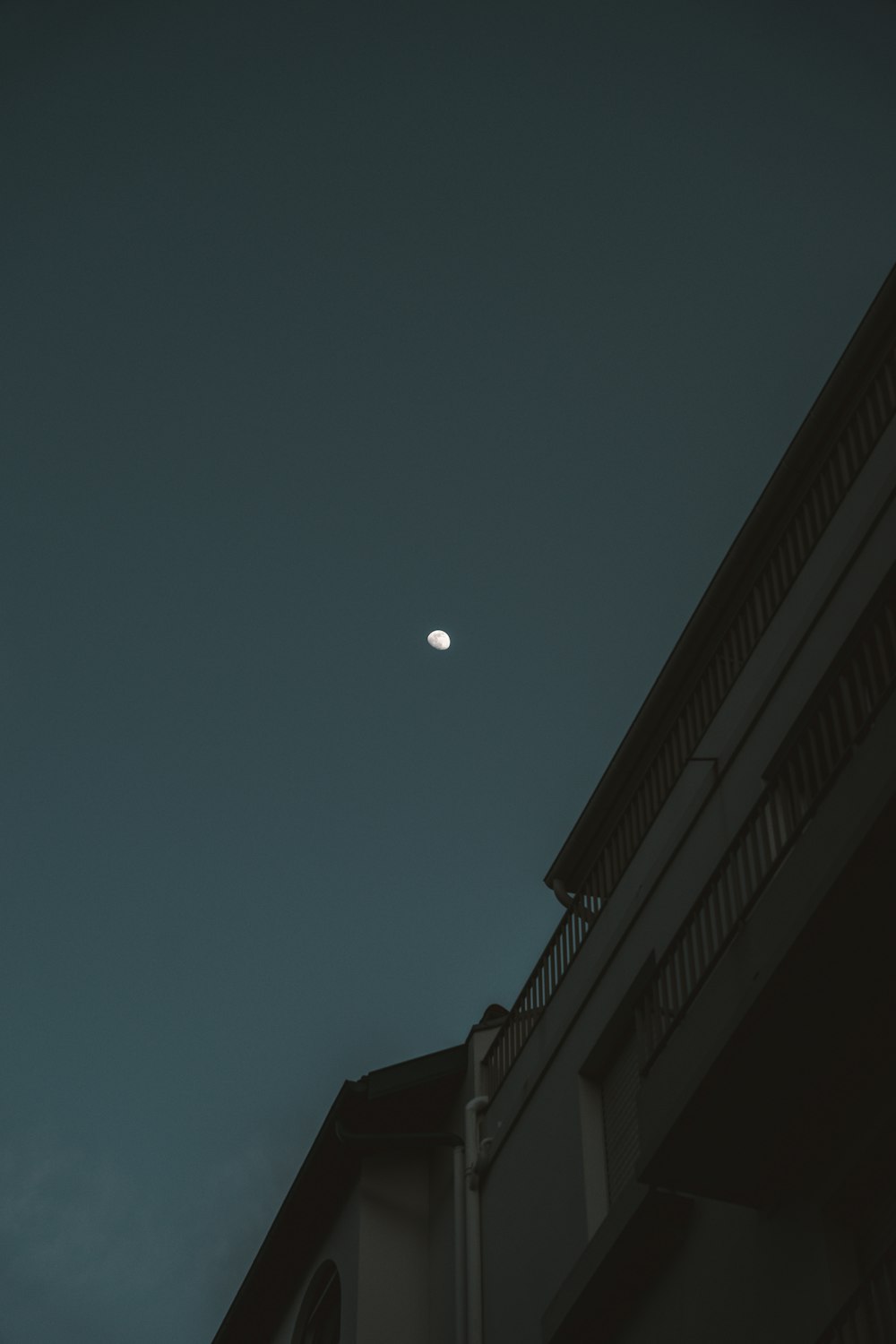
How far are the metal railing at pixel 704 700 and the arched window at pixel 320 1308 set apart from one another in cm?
334

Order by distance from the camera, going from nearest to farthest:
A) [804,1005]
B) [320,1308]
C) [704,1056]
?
[804,1005]
[704,1056]
[320,1308]

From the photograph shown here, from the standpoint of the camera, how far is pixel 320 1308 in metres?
17.9

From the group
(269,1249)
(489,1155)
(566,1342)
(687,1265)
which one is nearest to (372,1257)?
(489,1155)

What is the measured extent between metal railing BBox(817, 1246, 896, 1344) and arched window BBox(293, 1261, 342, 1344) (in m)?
9.96

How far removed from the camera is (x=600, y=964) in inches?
580

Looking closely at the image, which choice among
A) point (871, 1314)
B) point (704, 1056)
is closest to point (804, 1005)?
point (704, 1056)

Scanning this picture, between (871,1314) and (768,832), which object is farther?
(768,832)

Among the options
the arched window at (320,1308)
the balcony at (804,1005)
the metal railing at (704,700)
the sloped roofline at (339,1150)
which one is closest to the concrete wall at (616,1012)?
the metal railing at (704,700)

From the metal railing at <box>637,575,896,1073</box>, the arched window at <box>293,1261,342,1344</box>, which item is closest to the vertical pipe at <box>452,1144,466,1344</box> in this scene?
the arched window at <box>293,1261,342,1344</box>

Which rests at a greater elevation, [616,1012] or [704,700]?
[704,700]

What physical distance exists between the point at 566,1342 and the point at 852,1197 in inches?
151

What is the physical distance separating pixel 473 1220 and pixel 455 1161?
3.13ft

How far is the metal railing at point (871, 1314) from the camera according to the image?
8477 mm

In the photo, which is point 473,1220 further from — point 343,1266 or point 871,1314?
point 871,1314
